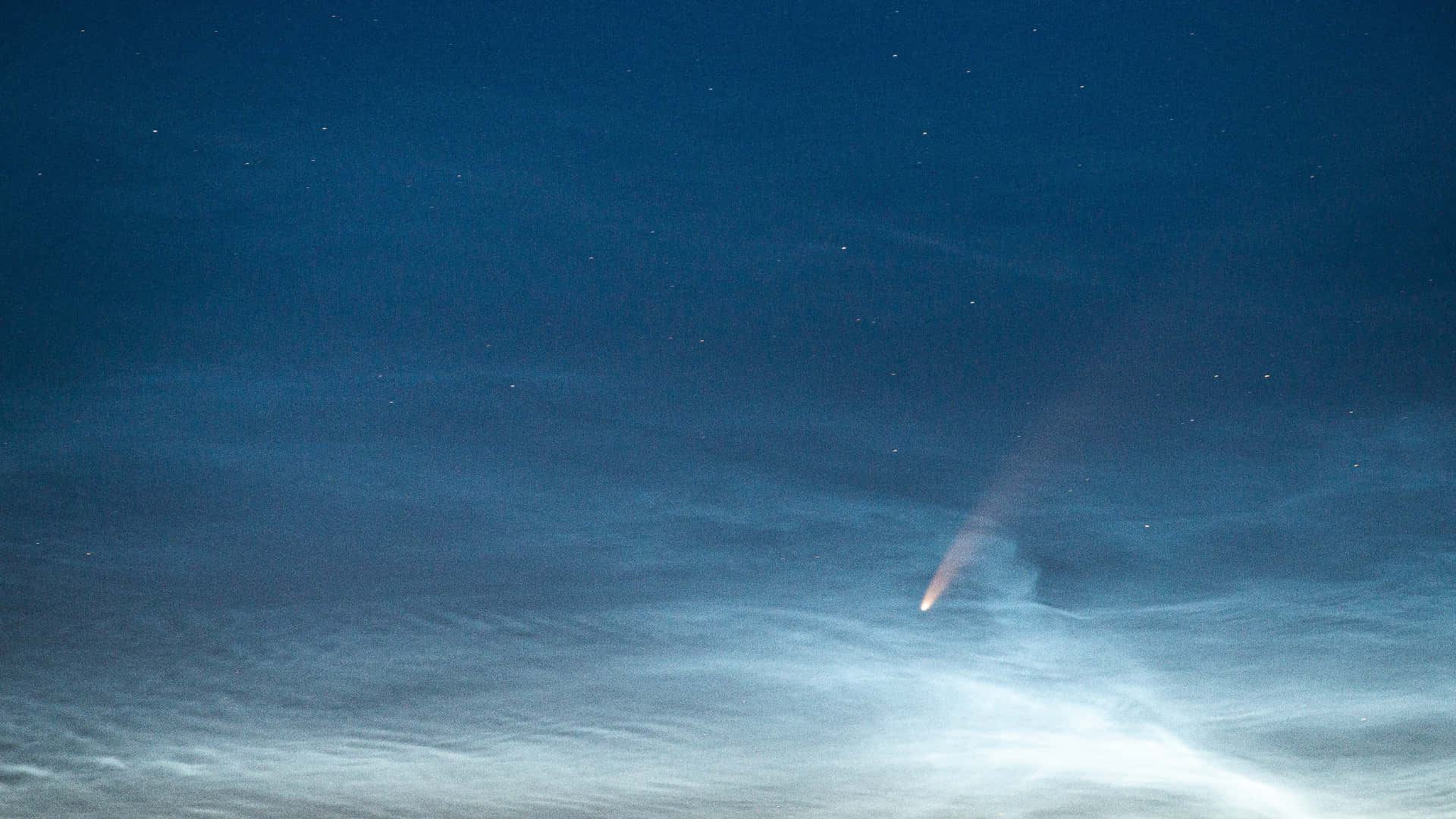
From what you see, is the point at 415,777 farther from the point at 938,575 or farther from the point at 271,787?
the point at 938,575

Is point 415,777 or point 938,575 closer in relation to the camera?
point 938,575

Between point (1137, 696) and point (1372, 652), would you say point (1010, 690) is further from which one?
point (1372, 652)

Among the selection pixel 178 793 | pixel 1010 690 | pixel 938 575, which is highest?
pixel 938 575

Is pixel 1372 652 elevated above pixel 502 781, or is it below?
Answer: above

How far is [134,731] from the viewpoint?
38.2 ft

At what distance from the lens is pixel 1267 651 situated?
1198cm

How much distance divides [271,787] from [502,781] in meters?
2.55

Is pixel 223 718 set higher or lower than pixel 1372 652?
lower

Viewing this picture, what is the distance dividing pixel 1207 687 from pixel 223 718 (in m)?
10.8

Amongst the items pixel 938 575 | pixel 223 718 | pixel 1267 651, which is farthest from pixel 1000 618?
pixel 223 718

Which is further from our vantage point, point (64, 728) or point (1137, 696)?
point (1137, 696)

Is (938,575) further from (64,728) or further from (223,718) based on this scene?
(64,728)

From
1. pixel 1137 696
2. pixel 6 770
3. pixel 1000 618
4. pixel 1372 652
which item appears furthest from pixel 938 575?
pixel 6 770

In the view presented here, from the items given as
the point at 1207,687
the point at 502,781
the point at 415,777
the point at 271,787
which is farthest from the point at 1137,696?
the point at 271,787
